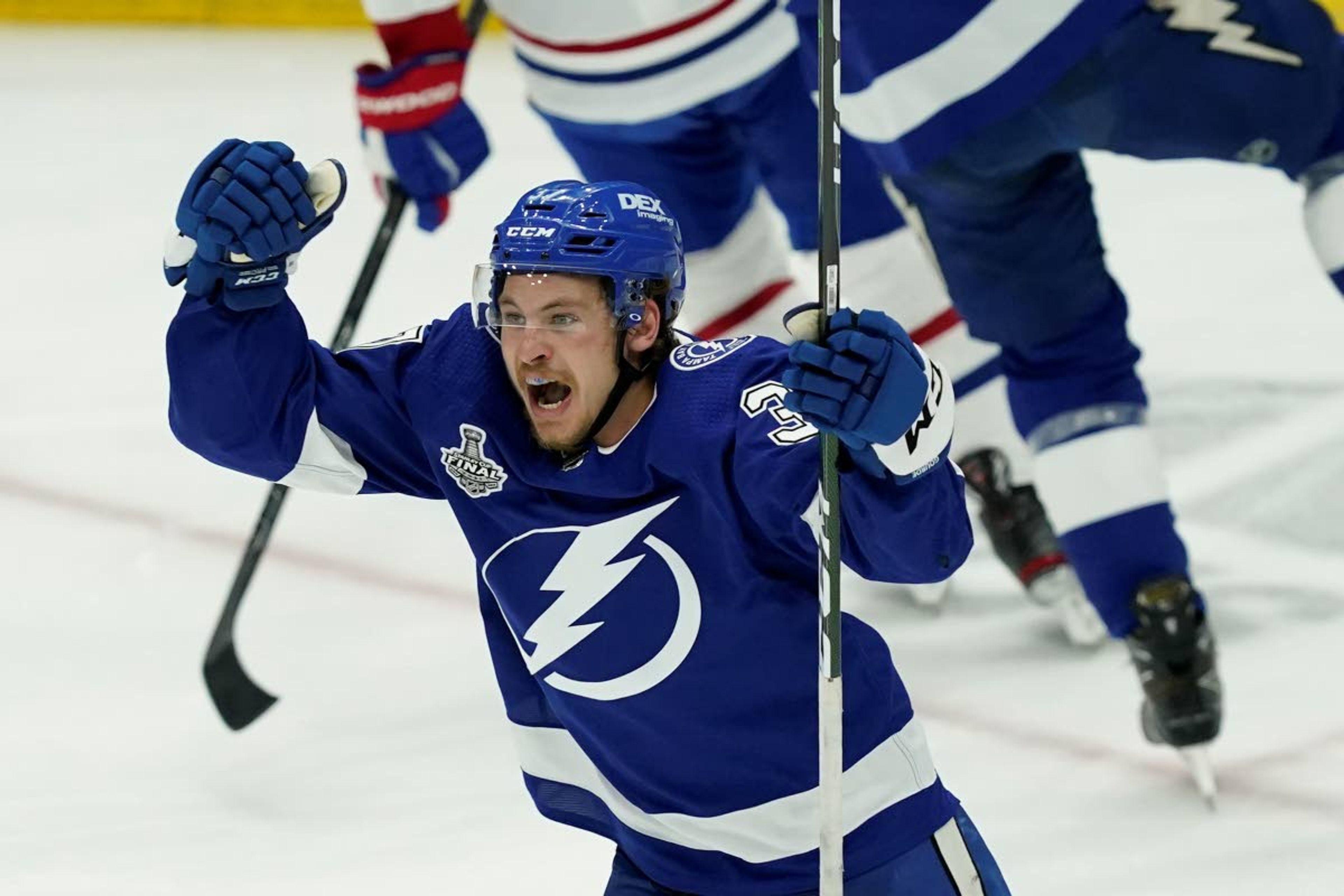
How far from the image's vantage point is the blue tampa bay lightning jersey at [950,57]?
2.32m

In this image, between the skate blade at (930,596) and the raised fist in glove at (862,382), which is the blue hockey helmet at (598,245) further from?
the skate blade at (930,596)

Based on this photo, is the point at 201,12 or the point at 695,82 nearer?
the point at 695,82

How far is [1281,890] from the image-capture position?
98.2 inches

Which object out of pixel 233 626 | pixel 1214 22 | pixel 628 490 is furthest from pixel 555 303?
pixel 233 626

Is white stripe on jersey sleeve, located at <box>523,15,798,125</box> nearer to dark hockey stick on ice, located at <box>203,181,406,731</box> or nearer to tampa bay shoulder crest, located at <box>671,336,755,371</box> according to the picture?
dark hockey stick on ice, located at <box>203,181,406,731</box>

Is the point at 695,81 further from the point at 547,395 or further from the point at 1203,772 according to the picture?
the point at 547,395

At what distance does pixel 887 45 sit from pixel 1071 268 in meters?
0.36

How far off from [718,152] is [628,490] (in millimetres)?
1441

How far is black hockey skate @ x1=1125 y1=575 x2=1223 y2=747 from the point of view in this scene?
8.54ft

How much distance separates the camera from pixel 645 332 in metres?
1.79

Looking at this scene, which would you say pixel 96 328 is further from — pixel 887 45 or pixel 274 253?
pixel 274 253

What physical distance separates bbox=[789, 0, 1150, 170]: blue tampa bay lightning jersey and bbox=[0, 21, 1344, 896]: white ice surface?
84 centimetres

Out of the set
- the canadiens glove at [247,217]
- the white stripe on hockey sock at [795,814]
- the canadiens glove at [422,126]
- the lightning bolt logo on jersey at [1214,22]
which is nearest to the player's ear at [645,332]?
the canadiens glove at [247,217]

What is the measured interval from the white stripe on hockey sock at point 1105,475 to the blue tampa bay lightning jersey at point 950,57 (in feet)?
1.37
